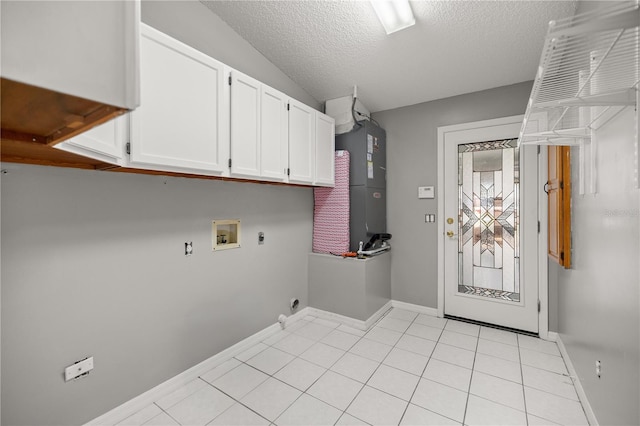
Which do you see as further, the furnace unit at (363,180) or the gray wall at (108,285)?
the furnace unit at (363,180)

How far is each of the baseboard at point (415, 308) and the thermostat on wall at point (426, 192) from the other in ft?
4.55

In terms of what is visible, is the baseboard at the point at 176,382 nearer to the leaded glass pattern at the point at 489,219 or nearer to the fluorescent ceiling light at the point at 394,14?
the leaded glass pattern at the point at 489,219

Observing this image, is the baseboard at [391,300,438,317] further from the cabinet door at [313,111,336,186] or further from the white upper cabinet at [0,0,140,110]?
the white upper cabinet at [0,0,140,110]

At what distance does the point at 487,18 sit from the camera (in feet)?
6.78

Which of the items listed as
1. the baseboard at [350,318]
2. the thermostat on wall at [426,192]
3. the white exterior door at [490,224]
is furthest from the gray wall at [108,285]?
the white exterior door at [490,224]

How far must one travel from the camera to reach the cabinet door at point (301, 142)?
2578mm

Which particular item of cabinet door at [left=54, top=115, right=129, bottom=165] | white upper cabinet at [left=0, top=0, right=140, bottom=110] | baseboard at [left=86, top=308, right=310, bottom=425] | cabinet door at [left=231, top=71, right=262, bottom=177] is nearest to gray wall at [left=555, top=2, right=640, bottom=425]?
white upper cabinet at [left=0, top=0, right=140, bottom=110]

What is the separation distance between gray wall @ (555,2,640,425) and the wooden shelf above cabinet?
168 cm

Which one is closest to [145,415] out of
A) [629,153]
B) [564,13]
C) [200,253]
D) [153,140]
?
[200,253]

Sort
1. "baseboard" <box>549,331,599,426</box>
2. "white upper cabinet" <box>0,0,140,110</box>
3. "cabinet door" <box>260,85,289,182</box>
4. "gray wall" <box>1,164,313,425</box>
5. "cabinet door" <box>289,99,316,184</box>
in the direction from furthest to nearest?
"cabinet door" <box>289,99,316,184</box> < "cabinet door" <box>260,85,289,182</box> < "baseboard" <box>549,331,599,426</box> < "gray wall" <box>1,164,313,425</box> < "white upper cabinet" <box>0,0,140,110</box>

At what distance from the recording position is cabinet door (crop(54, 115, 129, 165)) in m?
1.16

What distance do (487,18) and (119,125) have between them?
103 inches

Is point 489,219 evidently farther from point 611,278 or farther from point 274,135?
point 274,135

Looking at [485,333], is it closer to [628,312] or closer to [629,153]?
[628,312]
